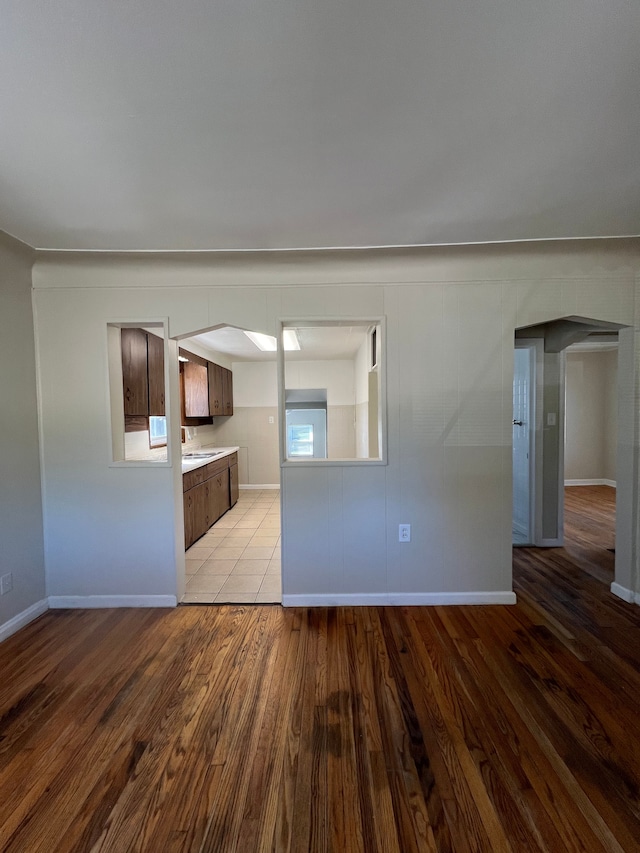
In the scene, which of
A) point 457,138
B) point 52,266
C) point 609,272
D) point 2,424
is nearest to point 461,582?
point 609,272

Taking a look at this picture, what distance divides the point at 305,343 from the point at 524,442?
2999mm

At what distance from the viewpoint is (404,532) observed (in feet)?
8.30

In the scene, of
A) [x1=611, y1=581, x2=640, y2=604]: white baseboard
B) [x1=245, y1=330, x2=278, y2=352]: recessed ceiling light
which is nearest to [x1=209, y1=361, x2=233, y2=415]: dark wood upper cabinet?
[x1=245, y1=330, x2=278, y2=352]: recessed ceiling light

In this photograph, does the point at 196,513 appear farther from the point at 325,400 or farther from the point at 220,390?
the point at 325,400

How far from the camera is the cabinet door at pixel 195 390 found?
4844 millimetres

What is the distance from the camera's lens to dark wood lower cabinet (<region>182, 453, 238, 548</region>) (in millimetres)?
3633

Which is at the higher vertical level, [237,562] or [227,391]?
[227,391]

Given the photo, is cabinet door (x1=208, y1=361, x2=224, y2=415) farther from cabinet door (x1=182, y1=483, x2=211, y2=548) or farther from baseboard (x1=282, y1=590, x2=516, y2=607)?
baseboard (x1=282, y1=590, x2=516, y2=607)

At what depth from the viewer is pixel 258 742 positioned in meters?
1.49

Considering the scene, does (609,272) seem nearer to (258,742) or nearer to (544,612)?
(544,612)

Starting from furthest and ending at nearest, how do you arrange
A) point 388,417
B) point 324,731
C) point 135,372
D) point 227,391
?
point 227,391
point 135,372
point 388,417
point 324,731

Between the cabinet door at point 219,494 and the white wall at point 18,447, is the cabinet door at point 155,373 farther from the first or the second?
the cabinet door at point 219,494

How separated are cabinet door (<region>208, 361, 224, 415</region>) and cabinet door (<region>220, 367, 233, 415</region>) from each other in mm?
180

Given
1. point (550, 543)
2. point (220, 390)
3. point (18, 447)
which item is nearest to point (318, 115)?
point (18, 447)
